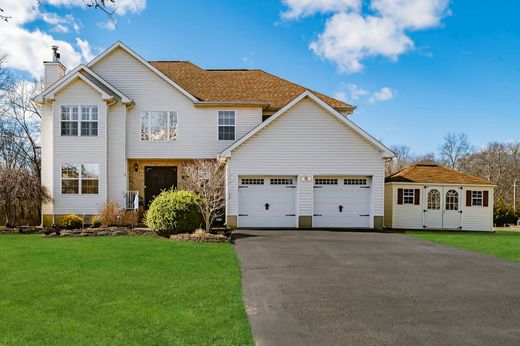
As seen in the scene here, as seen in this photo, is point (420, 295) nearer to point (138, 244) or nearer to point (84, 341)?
point (84, 341)

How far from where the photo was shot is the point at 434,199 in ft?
66.6

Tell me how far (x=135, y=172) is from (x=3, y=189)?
19.3ft

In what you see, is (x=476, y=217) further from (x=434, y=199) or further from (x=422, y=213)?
(x=422, y=213)

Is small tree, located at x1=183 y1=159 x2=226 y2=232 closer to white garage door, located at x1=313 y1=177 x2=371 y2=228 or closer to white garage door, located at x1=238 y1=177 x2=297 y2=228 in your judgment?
white garage door, located at x1=238 y1=177 x2=297 y2=228

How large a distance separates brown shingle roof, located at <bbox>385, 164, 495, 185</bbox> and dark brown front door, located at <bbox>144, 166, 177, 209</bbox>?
11.9 metres

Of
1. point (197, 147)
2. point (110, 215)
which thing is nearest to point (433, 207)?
point (197, 147)

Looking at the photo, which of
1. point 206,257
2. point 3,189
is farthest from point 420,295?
point 3,189

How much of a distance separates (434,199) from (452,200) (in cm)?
102

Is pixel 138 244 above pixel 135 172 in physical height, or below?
below

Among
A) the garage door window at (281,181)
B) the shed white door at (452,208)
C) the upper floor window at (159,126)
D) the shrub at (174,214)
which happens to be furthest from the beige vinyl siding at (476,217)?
the upper floor window at (159,126)

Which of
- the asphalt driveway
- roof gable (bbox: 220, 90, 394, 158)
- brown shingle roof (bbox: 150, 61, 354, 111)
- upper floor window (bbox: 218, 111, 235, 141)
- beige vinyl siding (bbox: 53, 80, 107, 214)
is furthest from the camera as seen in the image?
brown shingle roof (bbox: 150, 61, 354, 111)

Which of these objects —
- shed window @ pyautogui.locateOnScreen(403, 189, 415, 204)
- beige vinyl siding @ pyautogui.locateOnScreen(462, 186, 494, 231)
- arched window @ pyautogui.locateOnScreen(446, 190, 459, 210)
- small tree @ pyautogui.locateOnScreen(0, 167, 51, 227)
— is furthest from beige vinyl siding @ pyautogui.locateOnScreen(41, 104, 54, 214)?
beige vinyl siding @ pyautogui.locateOnScreen(462, 186, 494, 231)

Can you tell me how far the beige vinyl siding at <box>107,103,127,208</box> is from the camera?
19.1 m

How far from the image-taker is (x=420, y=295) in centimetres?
701
